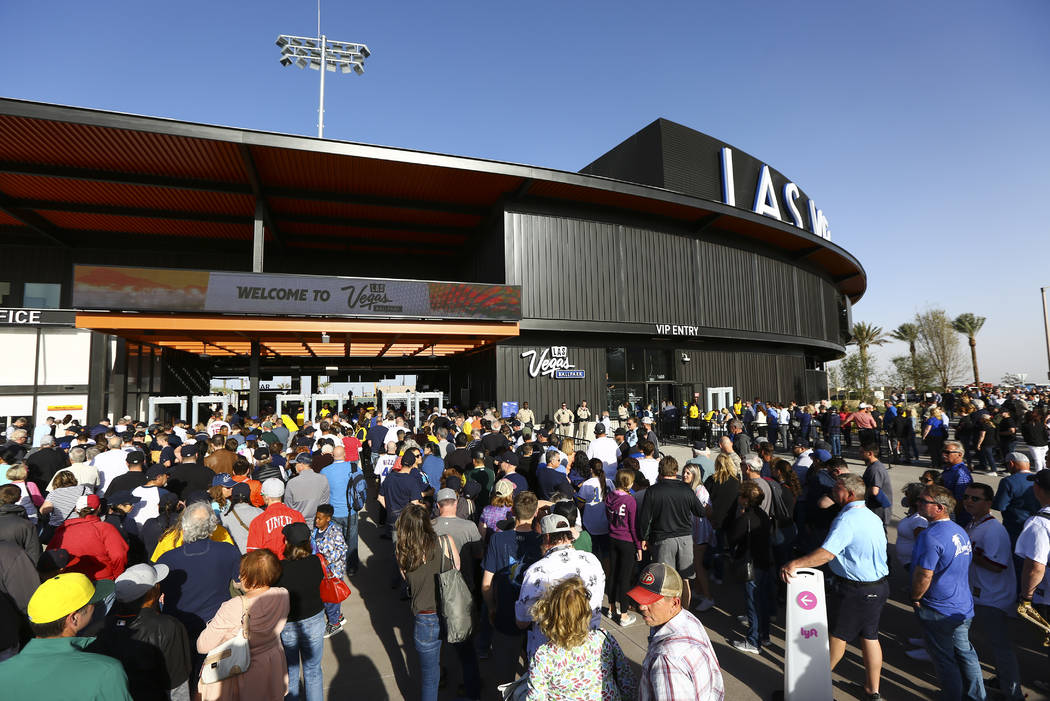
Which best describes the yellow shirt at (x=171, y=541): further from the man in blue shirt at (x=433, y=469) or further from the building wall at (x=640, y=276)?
the building wall at (x=640, y=276)

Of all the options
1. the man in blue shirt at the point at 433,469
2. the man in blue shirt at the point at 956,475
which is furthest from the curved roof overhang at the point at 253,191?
the man in blue shirt at the point at 956,475

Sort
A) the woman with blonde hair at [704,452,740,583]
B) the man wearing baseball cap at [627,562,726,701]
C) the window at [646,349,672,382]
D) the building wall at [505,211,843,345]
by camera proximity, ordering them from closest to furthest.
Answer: the man wearing baseball cap at [627,562,726,701], the woman with blonde hair at [704,452,740,583], the building wall at [505,211,843,345], the window at [646,349,672,382]

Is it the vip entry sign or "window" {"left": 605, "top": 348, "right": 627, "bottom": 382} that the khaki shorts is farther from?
"window" {"left": 605, "top": 348, "right": 627, "bottom": 382}

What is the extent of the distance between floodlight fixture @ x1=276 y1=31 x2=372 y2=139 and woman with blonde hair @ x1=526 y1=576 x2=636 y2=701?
1141 inches

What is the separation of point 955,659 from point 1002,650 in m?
0.44

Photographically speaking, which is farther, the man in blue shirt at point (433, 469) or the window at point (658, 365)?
the window at point (658, 365)

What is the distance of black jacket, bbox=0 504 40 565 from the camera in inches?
173

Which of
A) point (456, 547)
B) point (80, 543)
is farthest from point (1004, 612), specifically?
point (80, 543)

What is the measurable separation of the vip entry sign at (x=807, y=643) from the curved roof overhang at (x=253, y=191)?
717 inches

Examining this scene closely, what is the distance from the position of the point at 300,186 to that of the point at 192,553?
65.4 ft

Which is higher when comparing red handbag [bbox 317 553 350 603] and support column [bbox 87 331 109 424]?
support column [bbox 87 331 109 424]

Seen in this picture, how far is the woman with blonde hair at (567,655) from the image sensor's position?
8.00 feet

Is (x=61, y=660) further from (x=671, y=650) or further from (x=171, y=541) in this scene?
(x=671, y=650)

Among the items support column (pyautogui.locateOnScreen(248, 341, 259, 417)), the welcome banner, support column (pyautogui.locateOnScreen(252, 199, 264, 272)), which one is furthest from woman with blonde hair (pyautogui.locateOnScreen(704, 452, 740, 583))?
support column (pyautogui.locateOnScreen(252, 199, 264, 272))
